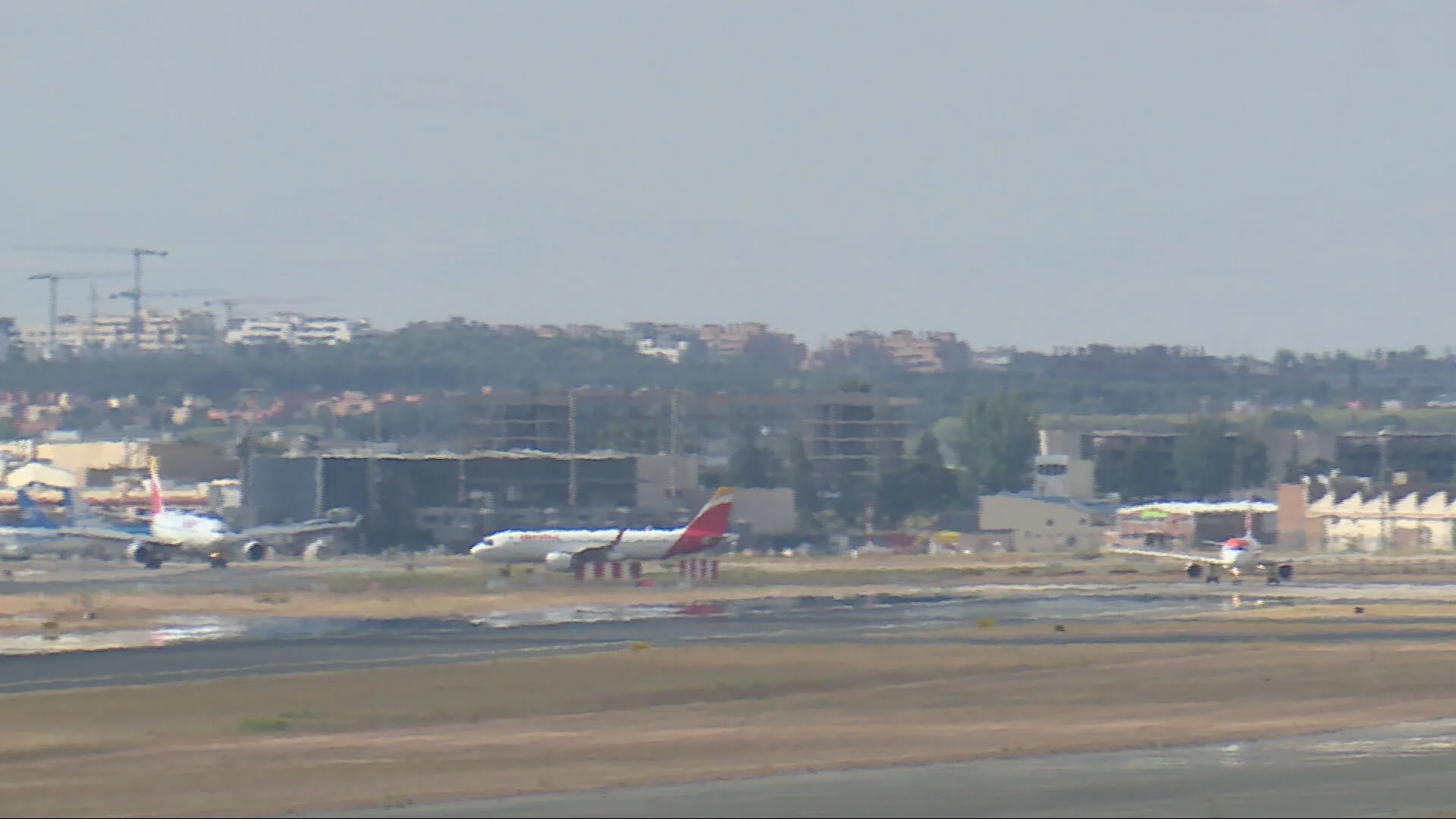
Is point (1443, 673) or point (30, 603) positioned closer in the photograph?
point (1443, 673)

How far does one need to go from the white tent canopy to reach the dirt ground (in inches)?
6028

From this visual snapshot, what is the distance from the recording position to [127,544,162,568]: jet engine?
108375 millimetres

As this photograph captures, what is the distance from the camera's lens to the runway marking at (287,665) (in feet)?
149

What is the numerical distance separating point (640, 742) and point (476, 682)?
11653mm

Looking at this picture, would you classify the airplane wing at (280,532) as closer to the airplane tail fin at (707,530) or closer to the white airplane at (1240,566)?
the airplane tail fin at (707,530)

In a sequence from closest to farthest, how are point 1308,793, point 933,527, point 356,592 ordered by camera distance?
point 1308,793, point 356,592, point 933,527

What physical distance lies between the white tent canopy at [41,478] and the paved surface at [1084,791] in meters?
172

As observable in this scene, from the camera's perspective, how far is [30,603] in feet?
251

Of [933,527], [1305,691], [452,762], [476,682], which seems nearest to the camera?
[452,762]

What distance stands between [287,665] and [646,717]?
1413 centimetres

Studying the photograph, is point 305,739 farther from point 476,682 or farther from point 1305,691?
point 1305,691

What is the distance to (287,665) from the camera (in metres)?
49.7

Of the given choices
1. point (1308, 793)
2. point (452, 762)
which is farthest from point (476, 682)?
point (1308, 793)

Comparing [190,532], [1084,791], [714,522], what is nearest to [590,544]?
[714,522]
